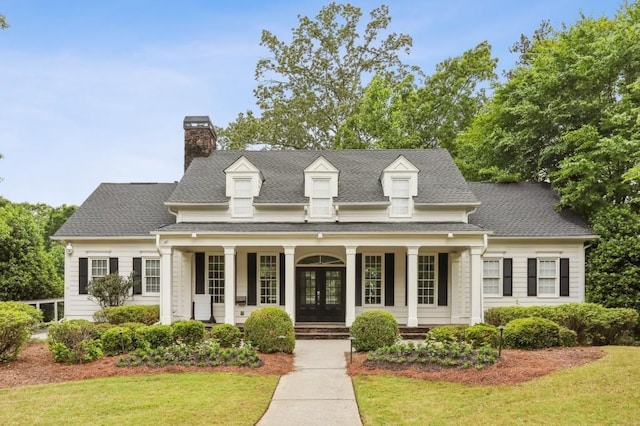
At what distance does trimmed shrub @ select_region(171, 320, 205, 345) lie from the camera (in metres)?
13.5

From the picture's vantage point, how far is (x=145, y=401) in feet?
28.4

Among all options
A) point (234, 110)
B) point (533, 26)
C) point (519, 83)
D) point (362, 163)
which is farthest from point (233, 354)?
point (533, 26)

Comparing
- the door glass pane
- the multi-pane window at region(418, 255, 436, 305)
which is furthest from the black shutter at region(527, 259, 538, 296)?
the door glass pane

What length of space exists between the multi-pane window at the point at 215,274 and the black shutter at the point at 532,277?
39.7 feet

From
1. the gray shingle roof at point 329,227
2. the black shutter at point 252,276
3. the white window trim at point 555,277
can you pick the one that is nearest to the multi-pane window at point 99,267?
the gray shingle roof at point 329,227

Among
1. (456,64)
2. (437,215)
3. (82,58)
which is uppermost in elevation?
(456,64)

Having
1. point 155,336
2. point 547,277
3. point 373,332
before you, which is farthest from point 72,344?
point 547,277

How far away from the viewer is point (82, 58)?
17.7 meters

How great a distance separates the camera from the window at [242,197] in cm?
1914

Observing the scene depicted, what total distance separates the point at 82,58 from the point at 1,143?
5.73m

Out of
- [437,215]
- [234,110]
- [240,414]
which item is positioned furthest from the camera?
[234,110]

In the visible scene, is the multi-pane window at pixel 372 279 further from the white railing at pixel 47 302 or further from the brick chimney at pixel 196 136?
the white railing at pixel 47 302

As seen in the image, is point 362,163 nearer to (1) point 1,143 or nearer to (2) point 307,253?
(2) point 307,253

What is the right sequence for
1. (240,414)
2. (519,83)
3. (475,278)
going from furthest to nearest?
(519,83) < (475,278) < (240,414)
